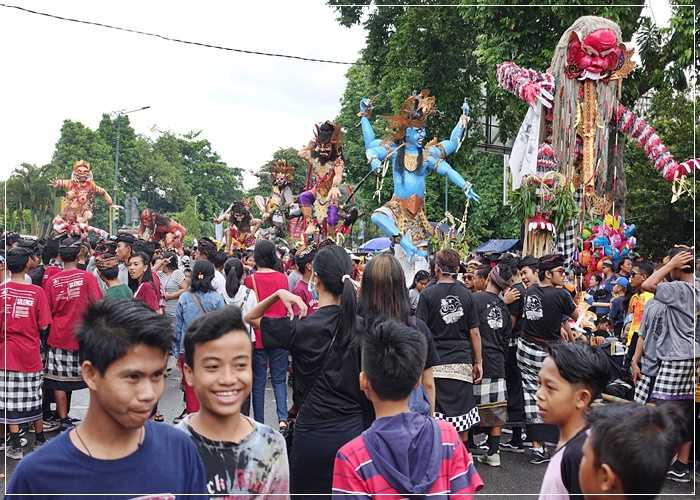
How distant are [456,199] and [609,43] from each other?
547 inches

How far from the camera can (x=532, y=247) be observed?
446 inches

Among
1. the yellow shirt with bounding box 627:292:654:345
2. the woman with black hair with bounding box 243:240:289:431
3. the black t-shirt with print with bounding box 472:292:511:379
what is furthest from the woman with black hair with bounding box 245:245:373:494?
the yellow shirt with bounding box 627:292:654:345

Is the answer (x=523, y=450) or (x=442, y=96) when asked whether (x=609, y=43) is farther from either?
(x=442, y=96)

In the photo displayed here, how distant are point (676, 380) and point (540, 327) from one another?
1.14m

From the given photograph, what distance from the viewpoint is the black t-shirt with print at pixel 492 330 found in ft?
20.7

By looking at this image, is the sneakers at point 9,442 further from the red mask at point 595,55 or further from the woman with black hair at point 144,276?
the red mask at point 595,55

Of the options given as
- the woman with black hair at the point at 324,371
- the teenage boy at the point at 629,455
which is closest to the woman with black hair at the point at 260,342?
the woman with black hair at the point at 324,371

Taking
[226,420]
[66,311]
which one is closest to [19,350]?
[66,311]

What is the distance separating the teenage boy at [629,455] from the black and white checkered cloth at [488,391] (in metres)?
4.43

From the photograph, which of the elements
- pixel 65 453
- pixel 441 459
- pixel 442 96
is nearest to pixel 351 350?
pixel 441 459

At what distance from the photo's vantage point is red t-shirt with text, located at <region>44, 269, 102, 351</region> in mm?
6262

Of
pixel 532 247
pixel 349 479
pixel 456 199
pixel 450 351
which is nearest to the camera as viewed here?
pixel 349 479

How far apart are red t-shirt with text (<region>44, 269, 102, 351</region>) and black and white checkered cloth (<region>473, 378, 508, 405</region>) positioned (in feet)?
11.1

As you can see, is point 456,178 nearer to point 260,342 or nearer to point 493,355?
point 493,355
